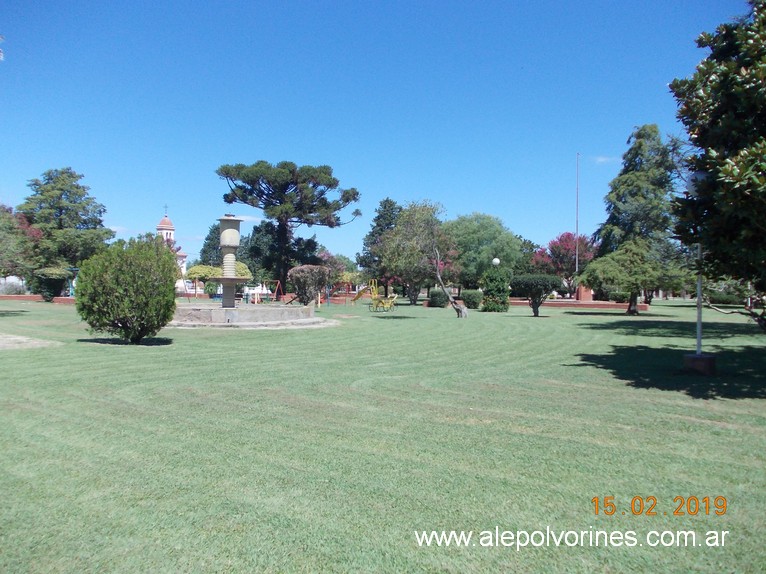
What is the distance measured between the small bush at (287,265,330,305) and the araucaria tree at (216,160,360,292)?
11924mm

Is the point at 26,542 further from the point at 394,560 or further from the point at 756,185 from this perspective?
the point at 756,185

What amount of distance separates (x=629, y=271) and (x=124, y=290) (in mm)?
24376

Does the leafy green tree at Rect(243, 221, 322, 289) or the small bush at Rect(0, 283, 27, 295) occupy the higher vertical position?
the leafy green tree at Rect(243, 221, 322, 289)

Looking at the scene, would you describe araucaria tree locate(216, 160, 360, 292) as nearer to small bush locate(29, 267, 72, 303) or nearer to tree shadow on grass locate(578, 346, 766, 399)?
small bush locate(29, 267, 72, 303)

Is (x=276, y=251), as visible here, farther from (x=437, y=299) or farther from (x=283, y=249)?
(x=437, y=299)

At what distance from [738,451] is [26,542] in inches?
204

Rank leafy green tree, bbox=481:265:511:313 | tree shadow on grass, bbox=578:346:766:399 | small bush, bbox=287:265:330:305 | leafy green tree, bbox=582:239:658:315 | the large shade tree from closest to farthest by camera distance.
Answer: tree shadow on grass, bbox=578:346:766:399
the large shade tree
leafy green tree, bbox=582:239:658:315
small bush, bbox=287:265:330:305
leafy green tree, bbox=481:265:511:313

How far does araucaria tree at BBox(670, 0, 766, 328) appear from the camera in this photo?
6215mm

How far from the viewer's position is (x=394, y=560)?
2.71 metres

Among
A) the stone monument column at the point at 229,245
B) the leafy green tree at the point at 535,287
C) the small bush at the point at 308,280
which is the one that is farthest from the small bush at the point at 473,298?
the stone monument column at the point at 229,245

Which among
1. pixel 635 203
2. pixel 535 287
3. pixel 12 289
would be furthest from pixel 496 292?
pixel 12 289

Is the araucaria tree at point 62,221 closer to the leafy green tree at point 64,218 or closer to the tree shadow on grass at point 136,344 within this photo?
the leafy green tree at point 64,218

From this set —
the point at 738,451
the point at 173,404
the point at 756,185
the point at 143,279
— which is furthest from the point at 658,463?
the point at 143,279
